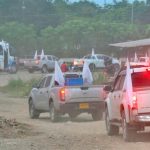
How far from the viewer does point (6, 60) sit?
66688 mm

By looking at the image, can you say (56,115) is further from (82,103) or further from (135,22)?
(135,22)

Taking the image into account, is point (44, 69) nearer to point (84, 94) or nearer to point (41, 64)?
point (41, 64)

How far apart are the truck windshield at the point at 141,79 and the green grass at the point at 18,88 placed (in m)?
23.6

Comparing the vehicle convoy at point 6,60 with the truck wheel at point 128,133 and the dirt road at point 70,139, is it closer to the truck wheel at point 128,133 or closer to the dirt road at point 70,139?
the dirt road at point 70,139

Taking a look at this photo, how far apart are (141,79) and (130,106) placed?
1.31 metres

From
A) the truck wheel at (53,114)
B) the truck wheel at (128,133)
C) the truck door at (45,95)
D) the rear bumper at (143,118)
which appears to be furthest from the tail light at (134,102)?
the truck door at (45,95)

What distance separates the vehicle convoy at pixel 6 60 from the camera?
6650 cm

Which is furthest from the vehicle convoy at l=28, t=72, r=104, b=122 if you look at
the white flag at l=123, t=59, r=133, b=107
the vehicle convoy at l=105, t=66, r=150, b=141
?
the white flag at l=123, t=59, r=133, b=107

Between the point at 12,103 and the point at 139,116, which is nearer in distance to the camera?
the point at 139,116

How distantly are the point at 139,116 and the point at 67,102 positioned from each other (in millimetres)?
8152

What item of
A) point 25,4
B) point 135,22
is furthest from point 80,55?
point 25,4

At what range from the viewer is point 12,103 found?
112 feet

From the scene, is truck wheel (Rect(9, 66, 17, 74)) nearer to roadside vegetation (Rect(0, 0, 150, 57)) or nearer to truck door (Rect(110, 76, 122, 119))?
roadside vegetation (Rect(0, 0, 150, 57))

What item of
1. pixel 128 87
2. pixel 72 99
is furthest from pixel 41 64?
pixel 128 87
